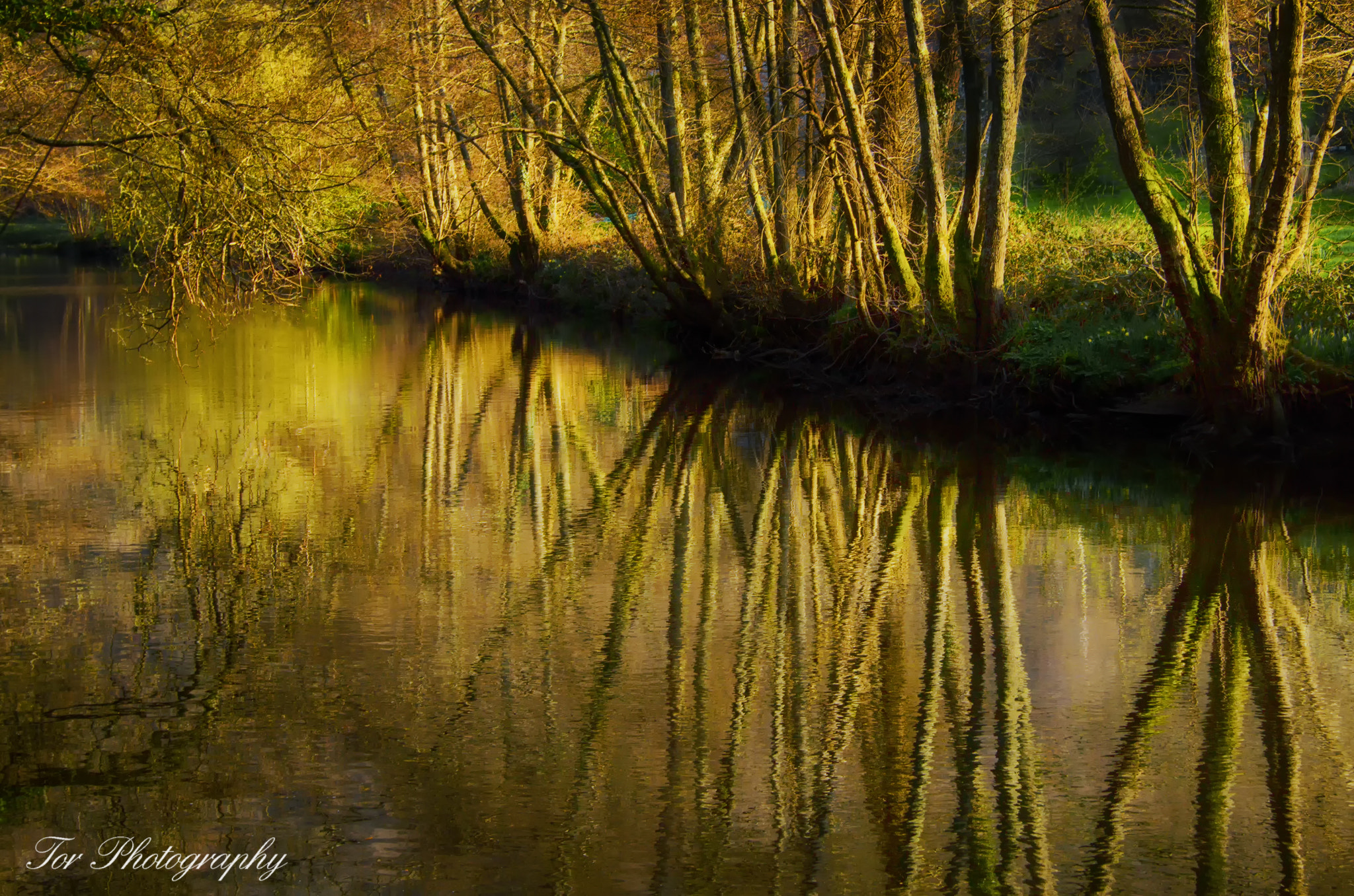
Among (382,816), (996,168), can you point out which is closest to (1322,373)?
(996,168)

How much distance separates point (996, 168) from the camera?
19.3 metres

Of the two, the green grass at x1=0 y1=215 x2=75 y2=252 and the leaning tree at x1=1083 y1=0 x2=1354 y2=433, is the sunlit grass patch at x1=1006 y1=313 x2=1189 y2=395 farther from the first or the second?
the green grass at x1=0 y1=215 x2=75 y2=252

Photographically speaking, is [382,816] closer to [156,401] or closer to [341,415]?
[341,415]

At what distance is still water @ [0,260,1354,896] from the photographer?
6027mm

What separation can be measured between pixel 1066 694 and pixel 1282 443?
29.8ft
